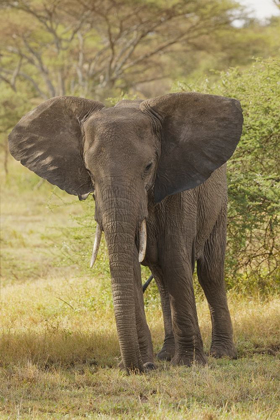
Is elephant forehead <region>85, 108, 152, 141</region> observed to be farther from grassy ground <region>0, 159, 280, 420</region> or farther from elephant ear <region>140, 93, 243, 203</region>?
grassy ground <region>0, 159, 280, 420</region>

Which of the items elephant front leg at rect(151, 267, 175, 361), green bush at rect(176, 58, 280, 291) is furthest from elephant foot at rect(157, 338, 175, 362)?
green bush at rect(176, 58, 280, 291)

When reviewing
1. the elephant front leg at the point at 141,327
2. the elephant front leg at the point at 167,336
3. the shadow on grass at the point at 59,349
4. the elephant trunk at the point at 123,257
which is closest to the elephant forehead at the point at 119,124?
the elephant trunk at the point at 123,257

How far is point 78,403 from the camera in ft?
13.8

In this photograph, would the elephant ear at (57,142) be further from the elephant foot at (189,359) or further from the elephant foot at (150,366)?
the elephant foot at (189,359)

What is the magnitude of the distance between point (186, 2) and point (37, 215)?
8.64 m

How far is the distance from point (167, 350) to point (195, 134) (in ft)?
5.90

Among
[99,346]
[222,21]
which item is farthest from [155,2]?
[99,346]

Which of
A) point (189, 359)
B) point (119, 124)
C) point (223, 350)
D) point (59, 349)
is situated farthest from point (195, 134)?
point (59, 349)

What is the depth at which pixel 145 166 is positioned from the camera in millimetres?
4625

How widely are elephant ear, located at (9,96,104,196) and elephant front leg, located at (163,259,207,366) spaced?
844 millimetres

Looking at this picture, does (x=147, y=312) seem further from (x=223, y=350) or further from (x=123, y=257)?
(x=123, y=257)

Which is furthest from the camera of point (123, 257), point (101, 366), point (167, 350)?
point (167, 350)

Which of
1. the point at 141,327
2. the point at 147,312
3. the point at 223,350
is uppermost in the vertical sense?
the point at 141,327

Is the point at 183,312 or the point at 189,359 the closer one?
the point at 183,312
